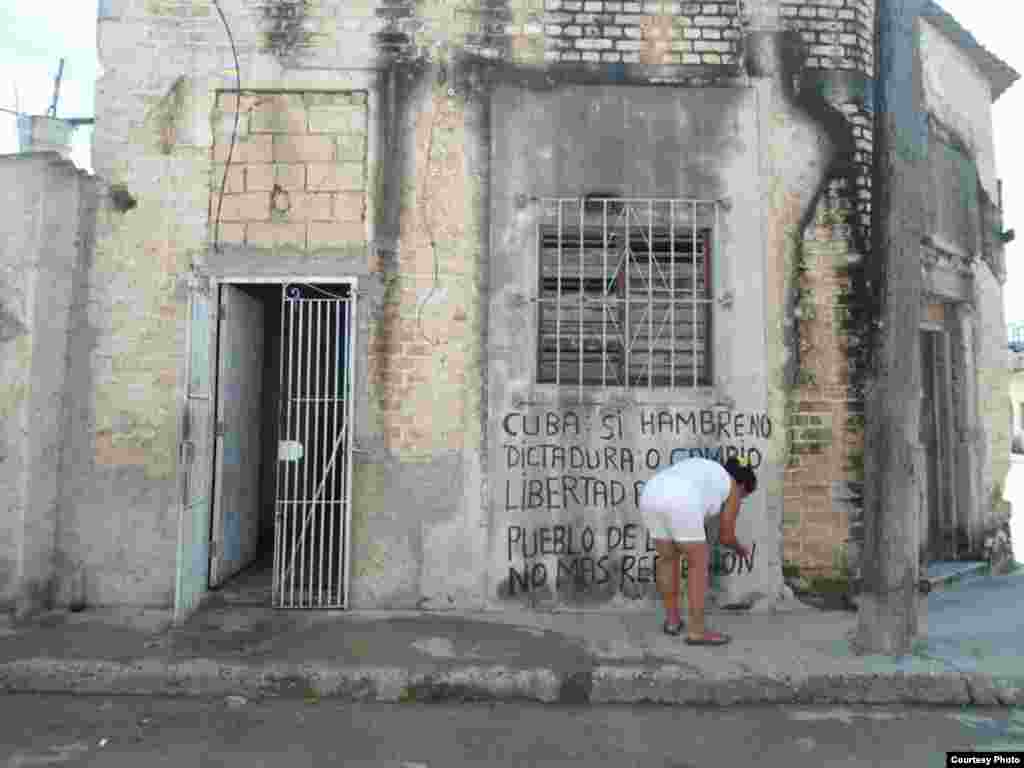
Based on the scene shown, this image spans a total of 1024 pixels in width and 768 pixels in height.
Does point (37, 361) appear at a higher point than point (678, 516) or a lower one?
higher

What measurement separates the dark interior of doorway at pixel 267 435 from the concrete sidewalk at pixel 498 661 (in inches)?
47.8

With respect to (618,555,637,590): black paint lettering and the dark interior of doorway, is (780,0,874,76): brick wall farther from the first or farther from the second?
the dark interior of doorway

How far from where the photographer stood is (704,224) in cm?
557

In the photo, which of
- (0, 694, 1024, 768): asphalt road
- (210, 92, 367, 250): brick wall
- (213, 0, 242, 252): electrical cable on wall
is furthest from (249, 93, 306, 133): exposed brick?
(0, 694, 1024, 768): asphalt road

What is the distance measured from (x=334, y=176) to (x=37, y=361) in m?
2.55

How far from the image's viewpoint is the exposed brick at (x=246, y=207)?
5480 mm

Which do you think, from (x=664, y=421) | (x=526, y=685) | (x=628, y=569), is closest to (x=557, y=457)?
(x=664, y=421)

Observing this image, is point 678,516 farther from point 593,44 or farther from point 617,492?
point 593,44

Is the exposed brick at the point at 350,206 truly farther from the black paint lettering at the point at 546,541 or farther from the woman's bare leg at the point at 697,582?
Result: the woman's bare leg at the point at 697,582

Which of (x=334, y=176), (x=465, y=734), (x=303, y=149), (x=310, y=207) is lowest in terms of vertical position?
(x=465, y=734)

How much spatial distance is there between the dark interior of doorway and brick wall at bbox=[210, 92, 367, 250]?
0.69 metres

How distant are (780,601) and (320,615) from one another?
11.2ft

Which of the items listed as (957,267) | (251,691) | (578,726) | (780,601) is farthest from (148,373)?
(957,267)

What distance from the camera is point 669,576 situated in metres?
4.77
